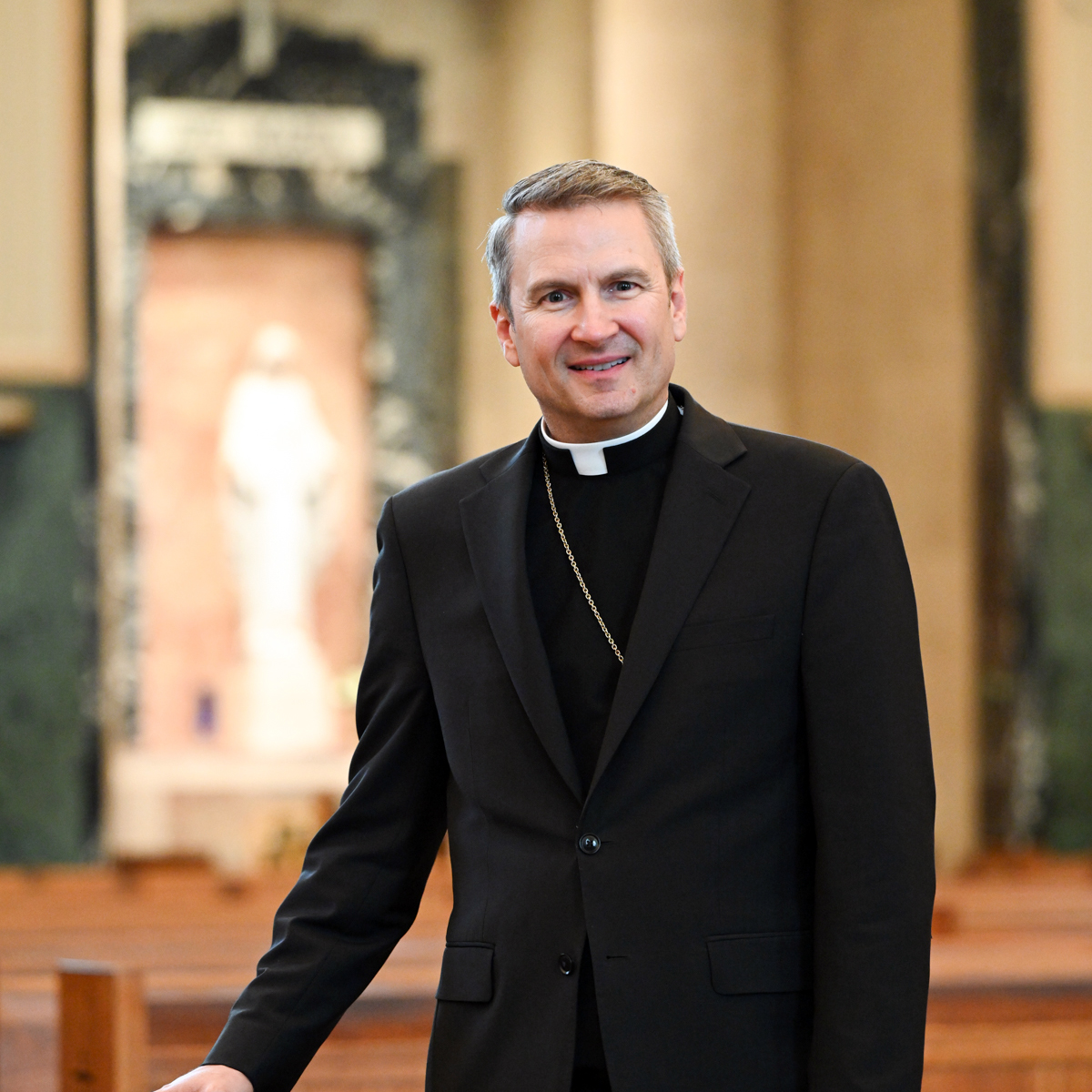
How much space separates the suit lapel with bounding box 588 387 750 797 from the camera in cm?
194

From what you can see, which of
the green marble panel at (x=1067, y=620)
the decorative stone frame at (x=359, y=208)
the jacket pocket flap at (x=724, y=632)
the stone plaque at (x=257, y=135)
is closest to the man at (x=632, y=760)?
the jacket pocket flap at (x=724, y=632)

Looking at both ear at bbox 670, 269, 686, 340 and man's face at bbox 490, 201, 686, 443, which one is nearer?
man's face at bbox 490, 201, 686, 443

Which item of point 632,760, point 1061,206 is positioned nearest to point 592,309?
point 632,760

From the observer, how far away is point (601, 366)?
2.06 m

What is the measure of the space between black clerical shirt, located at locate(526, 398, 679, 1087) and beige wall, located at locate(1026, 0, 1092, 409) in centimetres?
822

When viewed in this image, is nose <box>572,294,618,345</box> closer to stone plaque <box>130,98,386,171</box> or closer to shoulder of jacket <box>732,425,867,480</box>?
shoulder of jacket <box>732,425,867,480</box>

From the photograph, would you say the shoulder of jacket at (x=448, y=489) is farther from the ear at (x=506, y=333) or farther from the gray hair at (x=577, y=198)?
the gray hair at (x=577, y=198)

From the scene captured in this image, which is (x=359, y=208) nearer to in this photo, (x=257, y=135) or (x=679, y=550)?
(x=257, y=135)

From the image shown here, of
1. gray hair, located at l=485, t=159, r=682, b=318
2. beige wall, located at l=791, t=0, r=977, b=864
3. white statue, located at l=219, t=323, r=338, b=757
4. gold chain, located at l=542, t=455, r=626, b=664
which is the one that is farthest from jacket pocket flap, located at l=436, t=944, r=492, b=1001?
white statue, located at l=219, t=323, r=338, b=757

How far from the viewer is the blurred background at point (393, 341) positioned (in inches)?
391

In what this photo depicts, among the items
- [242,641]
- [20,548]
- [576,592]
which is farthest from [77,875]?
[576,592]

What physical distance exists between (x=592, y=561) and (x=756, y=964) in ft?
1.87

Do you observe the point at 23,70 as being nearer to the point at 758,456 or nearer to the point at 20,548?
the point at 20,548

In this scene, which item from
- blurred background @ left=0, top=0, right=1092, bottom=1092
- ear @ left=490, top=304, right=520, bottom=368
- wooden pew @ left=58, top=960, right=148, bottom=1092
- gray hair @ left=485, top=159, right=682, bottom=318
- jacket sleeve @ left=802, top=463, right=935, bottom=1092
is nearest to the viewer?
jacket sleeve @ left=802, top=463, right=935, bottom=1092
